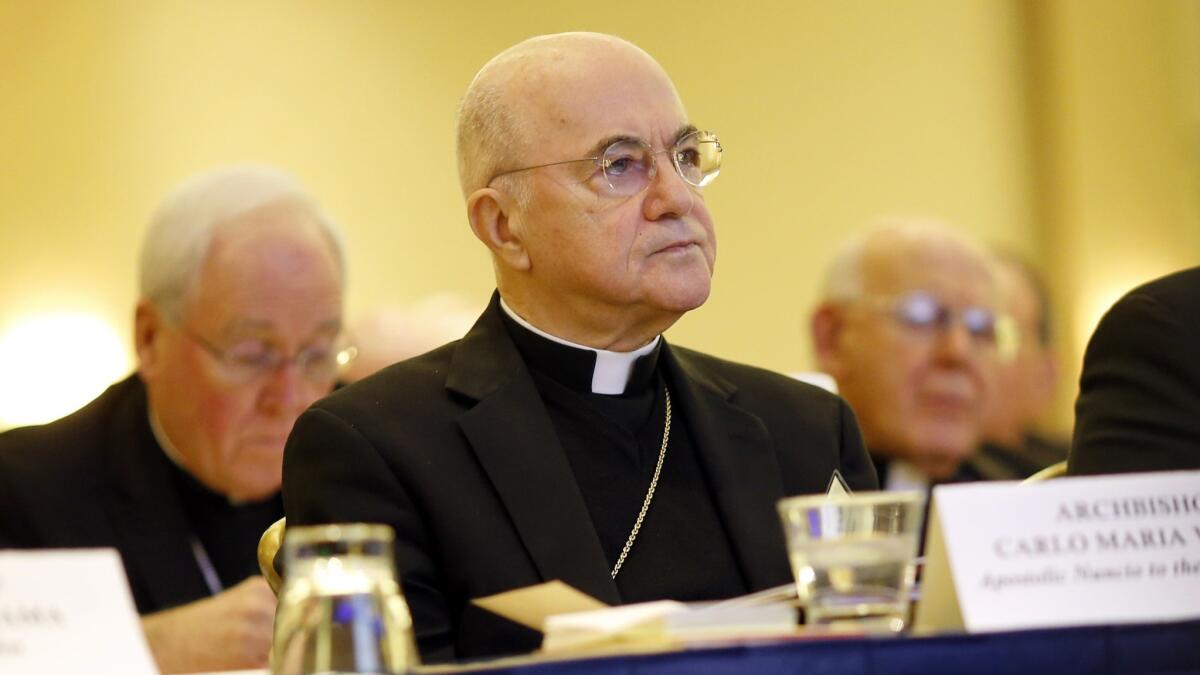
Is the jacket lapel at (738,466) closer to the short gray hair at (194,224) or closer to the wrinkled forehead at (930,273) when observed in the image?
the short gray hair at (194,224)

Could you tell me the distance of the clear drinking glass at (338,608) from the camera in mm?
1220

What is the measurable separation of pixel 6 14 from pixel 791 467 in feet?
16.9

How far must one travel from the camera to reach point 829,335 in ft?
16.4

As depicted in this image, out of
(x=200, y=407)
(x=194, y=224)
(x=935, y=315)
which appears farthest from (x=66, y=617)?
(x=935, y=315)

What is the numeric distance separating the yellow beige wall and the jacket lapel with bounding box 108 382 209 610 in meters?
3.33

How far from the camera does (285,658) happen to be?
1.24m

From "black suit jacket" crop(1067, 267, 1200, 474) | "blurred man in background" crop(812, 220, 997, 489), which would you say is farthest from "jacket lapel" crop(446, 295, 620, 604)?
"blurred man in background" crop(812, 220, 997, 489)

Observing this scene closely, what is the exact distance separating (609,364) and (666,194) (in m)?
0.27

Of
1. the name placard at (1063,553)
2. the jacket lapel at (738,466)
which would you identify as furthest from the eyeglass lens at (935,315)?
the name placard at (1063,553)

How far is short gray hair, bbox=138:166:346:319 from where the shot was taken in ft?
12.0

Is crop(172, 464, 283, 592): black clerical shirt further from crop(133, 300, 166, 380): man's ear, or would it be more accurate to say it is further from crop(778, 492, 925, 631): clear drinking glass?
crop(778, 492, 925, 631): clear drinking glass

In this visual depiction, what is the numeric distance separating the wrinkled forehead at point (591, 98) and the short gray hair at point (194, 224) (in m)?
1.22

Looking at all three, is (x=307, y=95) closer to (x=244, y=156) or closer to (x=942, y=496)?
(x=244, y=156)

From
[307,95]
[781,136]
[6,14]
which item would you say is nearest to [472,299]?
[307,95]
